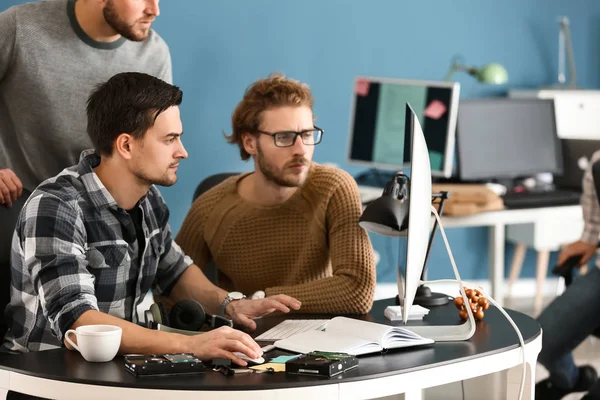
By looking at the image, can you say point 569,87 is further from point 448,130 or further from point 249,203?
point 249,203

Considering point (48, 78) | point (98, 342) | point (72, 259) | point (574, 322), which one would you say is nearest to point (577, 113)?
point (574, 322)

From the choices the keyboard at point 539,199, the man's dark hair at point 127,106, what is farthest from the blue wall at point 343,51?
the man's dark hair at point 127,106

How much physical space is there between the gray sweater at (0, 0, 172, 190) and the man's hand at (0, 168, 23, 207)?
14.4 inches

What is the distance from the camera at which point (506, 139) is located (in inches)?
201

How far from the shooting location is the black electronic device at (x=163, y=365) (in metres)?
1.81

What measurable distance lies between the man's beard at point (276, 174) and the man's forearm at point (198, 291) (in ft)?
1.08

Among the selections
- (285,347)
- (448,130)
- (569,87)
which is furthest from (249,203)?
(569,87)

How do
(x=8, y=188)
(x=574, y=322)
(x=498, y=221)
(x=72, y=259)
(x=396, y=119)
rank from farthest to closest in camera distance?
1. (x=396, y=119)
2. (x=498, y=221)
3. (x=574, y=322)
4. (x=8, y=188)
5. (x=72, y=259)

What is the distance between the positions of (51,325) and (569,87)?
4.69 meters

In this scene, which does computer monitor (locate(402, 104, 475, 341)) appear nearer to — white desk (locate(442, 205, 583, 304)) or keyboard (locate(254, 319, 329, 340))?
keyboard (locate(254, 319, 329, 340))

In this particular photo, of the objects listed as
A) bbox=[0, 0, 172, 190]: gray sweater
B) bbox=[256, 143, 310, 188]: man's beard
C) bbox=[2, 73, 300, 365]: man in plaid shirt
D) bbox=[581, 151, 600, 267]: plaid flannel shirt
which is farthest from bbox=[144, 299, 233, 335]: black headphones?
bbox=[581, 151, 600, 267]: plaid flannel shirt

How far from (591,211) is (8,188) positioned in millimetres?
2041

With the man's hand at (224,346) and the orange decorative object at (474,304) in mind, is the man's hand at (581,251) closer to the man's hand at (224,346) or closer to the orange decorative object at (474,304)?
the orange decorative object at (474,304)

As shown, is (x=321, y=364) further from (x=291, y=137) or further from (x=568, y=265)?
(x=568, y=265)
